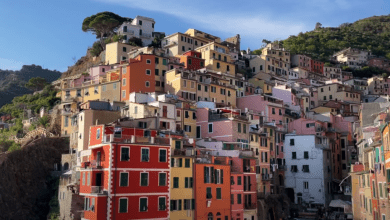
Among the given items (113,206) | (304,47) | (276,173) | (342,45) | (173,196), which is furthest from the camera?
(342,45)

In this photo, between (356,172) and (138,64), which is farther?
(138,64)

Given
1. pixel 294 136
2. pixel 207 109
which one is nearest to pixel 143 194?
pixel 207 109

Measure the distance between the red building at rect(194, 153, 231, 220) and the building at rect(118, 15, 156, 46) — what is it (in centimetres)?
4958

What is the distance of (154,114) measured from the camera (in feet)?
163

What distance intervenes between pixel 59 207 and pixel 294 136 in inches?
1363

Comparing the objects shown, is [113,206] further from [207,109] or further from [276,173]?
[276,173]

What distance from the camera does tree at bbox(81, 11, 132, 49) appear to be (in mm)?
94438

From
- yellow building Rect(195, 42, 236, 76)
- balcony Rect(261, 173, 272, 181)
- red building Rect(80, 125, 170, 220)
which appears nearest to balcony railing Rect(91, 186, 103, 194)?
red building Rect(80, 125, 170, 220)

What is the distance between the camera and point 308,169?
6197cm

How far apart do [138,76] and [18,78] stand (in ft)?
392

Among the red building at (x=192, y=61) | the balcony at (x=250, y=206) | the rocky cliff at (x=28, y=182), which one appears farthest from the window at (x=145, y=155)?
the red building at (x=192, y=61)

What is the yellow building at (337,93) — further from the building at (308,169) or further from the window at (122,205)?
the window at (122,205)

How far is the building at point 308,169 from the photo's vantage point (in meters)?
60.9

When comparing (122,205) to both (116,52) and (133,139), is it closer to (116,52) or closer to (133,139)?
(133,139)
